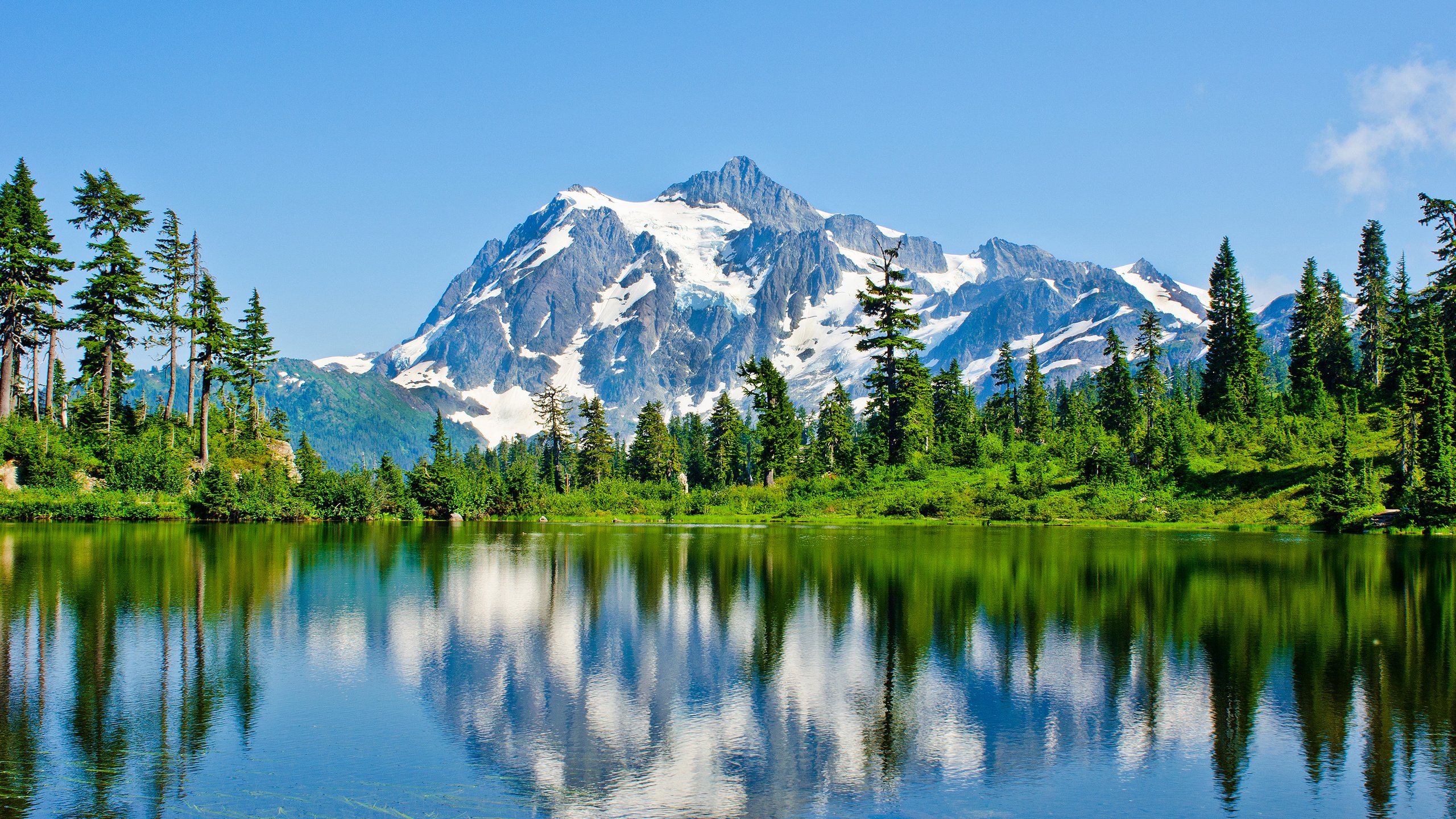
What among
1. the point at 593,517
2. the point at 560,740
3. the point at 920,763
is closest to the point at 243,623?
the point at 560,740

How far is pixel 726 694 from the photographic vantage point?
54.4 ft

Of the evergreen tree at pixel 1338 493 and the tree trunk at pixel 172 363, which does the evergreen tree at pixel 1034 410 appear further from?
the tree trunk at pixel 172 363

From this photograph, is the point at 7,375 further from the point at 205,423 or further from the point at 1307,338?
the point at 1307,338

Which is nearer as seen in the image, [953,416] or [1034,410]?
[953,416]

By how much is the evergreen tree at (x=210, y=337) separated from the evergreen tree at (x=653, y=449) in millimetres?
48280

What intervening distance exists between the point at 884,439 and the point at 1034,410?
3070 cm

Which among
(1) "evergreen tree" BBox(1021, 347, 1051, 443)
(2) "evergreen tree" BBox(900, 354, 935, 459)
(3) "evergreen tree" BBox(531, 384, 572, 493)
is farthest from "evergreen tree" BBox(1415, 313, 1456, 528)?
(3) "evergreen tree" BBox(531, 384, 572, 493)

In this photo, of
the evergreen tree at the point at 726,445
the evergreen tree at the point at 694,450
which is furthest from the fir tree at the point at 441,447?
the evergreen tree at the point at 694,450

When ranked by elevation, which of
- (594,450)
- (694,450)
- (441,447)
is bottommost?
(594,450)

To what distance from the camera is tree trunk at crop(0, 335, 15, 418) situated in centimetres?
6081

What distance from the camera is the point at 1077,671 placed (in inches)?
721

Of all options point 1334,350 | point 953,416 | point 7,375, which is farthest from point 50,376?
point 1334,350

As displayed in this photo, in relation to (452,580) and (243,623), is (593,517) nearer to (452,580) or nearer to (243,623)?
(452,580)

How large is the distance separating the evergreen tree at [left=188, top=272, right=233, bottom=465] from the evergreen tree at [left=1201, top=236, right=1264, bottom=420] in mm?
85222
